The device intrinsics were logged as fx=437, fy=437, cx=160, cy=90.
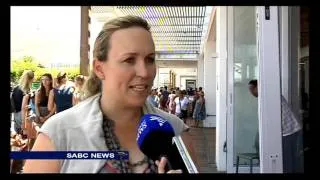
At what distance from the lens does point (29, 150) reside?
2.79 meters

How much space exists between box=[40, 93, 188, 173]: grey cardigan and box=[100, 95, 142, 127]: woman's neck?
41mm

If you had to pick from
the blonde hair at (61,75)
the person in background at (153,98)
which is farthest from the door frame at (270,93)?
the blonde hair at (61,75)

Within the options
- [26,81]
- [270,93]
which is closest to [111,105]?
[26,81]

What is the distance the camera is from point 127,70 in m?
2.76

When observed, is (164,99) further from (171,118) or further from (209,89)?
(209,89)

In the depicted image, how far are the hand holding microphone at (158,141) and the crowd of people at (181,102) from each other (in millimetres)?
597

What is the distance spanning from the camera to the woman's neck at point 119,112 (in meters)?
2.80

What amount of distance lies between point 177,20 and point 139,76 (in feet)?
2.00

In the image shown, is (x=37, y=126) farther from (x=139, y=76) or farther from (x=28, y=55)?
(x=139, y=76)

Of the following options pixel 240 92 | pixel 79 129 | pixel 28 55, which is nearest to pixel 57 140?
pixel 79 129

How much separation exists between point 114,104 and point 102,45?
0.38 metres

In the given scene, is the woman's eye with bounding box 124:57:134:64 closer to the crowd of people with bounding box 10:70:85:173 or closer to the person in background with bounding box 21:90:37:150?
the crowd of people with bounding box 10:70:85:173

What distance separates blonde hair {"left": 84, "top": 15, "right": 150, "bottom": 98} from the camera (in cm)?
278

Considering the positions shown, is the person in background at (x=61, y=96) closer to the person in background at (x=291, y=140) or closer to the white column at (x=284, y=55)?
the person in background at (x=291, y=140)
